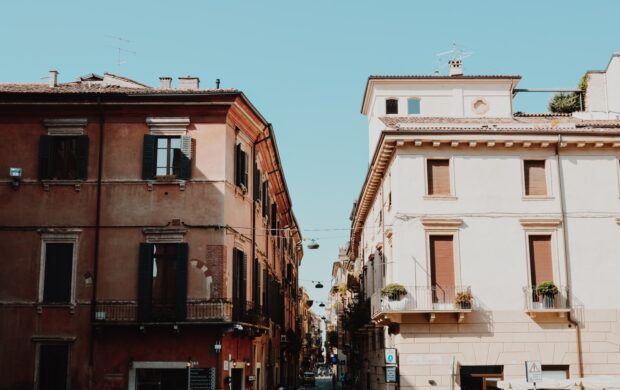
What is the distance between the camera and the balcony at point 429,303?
23859 mm

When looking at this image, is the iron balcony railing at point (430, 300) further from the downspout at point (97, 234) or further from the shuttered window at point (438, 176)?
the downspout at point (97, 234)

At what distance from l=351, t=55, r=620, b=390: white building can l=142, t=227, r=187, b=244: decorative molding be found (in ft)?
22.9

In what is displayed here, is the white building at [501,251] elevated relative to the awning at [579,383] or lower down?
elevated

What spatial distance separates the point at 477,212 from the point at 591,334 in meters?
5.39

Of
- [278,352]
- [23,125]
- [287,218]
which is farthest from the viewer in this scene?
[287,218]

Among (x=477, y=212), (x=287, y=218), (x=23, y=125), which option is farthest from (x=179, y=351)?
(x=287, y=218)

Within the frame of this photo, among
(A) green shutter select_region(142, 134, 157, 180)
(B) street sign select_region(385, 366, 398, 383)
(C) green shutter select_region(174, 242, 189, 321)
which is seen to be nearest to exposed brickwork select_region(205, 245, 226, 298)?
(C) green shutter select_region(174, 242, 189, 321)

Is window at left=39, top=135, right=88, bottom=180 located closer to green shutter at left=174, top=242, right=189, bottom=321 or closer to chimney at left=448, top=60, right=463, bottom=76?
green shutter at left=174, top=242, right=189, bottom=321

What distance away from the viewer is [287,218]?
156 ft

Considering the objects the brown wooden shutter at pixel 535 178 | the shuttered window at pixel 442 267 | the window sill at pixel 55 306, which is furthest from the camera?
the brown wooden shutter at pixel 535 178

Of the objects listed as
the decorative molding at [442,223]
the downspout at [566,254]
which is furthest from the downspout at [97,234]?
the downspout at [566,254]

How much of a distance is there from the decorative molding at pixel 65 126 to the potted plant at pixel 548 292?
1590 centimetres

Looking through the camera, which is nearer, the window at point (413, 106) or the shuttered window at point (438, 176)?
the shuttered window at point (438, 176)

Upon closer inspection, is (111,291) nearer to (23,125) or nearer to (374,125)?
(23,125)
